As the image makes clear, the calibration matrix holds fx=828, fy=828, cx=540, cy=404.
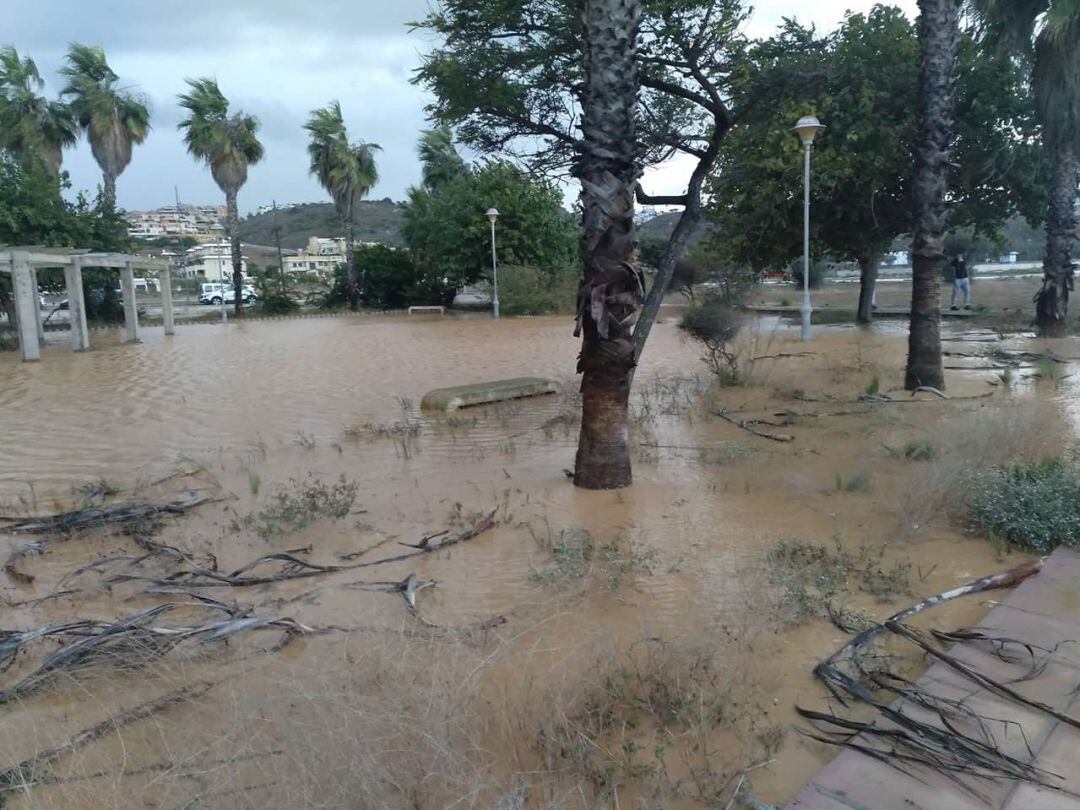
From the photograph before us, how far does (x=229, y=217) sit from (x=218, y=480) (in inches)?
1313

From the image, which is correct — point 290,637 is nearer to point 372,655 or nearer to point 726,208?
point 372,655

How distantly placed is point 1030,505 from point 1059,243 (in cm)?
1577

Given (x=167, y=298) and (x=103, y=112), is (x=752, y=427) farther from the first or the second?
(x=103, y=112)

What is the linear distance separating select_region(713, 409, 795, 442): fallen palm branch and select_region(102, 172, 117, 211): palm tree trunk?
30503 mm

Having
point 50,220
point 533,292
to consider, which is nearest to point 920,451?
point 533,292

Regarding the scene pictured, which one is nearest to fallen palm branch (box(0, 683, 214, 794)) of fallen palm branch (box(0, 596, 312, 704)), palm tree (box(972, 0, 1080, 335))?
fallen palm branch (box(0, 596, 312, 704))

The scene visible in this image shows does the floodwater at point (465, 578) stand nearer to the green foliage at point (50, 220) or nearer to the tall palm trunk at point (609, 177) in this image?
the tall palm trunk at point (609, 177)

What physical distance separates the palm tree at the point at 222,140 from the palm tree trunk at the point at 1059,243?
→ 32027 mm

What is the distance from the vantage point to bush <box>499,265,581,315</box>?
3338 centimetres

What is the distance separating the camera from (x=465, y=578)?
17.4 feet

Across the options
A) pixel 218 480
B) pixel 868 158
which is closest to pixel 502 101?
pixel 218 480

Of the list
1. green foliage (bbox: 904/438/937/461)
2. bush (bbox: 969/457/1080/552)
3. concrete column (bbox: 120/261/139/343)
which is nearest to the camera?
bush (bbox: 969/457/1080/552)

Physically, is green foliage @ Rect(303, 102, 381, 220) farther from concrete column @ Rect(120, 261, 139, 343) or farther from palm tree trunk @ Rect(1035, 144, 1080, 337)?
palm tree trunk @ Rect(1035, 144, 1080, 337)

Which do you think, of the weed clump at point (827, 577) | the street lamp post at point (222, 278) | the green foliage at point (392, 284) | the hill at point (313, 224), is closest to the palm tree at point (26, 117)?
the street lamp post at point (222, 278)
